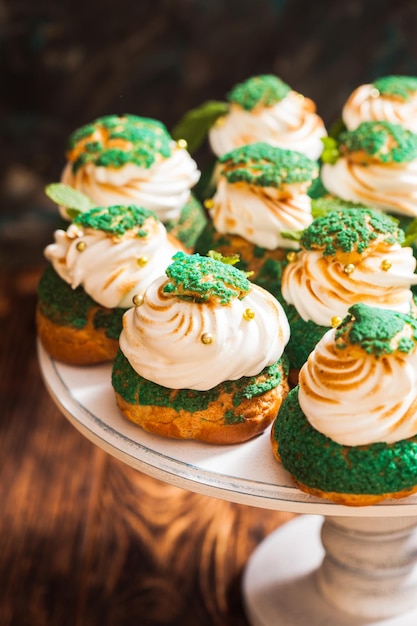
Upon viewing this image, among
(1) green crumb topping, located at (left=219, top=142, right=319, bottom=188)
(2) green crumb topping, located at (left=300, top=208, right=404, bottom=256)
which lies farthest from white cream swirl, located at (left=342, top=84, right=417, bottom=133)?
(2) green crumb topping, located at (left=300, top=208, right=404, bottom=256)

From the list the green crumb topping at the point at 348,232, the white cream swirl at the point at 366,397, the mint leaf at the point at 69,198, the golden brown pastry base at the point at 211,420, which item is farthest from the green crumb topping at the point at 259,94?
the white cream swirl at the point at 366,397

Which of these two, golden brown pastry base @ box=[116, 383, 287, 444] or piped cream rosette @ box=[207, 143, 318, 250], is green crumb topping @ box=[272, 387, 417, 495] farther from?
piped cream rosette @ box=[207, 143, 318, 250]

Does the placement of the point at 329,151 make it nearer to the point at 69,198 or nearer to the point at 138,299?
the point at 69,198

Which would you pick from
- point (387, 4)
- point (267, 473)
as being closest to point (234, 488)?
point (267, 473)

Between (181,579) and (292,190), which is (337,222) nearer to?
(292,190)

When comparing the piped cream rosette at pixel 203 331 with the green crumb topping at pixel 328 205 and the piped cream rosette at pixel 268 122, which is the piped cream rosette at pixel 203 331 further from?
the piped cream rosette at pixel 268 122
